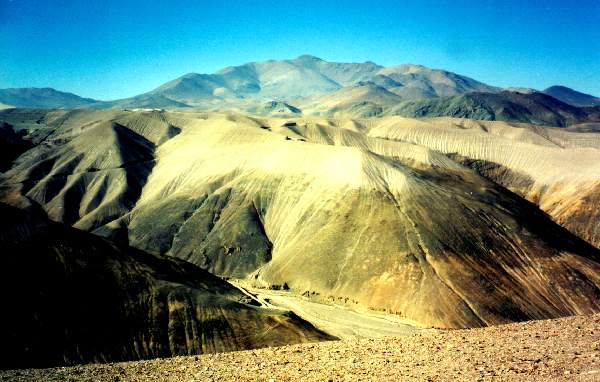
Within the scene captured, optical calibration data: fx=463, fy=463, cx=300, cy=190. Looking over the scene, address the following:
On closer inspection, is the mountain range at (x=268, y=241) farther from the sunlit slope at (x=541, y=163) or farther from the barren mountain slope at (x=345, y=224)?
the sunlit slope at (x=541, y=163)

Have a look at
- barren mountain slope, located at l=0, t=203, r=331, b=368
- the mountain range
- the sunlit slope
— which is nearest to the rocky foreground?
barren mountain slope, located at l=0, t=203, r=331, b=368

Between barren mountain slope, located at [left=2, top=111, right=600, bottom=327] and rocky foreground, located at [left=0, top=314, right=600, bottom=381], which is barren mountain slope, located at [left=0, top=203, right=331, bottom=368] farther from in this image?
barren mountain slope, located at [left=2, top=111, right=600, bottom=327]

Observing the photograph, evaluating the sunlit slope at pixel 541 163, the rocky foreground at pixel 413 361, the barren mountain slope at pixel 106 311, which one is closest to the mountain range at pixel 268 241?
the barren mountain slope at pixel 106 311

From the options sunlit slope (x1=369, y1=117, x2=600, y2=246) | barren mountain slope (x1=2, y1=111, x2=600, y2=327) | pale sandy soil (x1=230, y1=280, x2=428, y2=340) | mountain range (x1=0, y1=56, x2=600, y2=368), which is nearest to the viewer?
mountain range (x1=0, y1=56, x2=600, y2=368)

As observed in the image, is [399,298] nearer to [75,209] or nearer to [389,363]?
[389,363]

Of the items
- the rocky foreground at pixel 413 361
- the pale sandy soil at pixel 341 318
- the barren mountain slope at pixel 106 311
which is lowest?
the pale sandy soil at pixel 341 318

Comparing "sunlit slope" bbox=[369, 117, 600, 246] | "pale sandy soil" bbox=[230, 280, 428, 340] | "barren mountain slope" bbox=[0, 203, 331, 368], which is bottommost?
"pale sandy soil" bbox=[230, 280, 428, 340]
